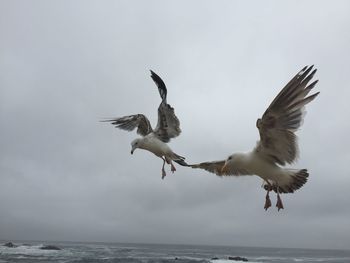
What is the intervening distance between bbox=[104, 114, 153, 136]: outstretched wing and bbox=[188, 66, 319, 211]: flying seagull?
189 inches

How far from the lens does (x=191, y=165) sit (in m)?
11.6

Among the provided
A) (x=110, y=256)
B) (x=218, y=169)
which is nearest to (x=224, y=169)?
(x=218, y=169)

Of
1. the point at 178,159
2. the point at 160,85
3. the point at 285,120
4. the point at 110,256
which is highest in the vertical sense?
the point at 110,256

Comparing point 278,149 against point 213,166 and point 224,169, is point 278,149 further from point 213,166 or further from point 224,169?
point 213,166

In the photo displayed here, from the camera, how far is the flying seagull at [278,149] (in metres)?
8.20

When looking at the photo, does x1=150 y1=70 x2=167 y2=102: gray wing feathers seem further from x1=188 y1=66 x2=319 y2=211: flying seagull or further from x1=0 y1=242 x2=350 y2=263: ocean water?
x1=0 y1=242 x2=350 y2=263: ocean water

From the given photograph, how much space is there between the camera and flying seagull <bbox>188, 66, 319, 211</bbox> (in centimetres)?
820

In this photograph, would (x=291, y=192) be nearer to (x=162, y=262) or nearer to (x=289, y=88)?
(x=289, y=88)

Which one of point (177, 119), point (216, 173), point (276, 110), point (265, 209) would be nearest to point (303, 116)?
point (276, 110)

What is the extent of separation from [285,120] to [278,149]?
0.91 metres

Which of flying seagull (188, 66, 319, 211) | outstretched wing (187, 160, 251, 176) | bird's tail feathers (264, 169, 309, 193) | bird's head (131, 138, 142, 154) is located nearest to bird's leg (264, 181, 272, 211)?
flying seagull (188, 66, 319, 211)

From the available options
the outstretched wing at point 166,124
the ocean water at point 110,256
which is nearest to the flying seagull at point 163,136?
the outstretched wing at point 166,124

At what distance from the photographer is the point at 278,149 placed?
9211mm

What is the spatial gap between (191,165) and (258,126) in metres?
3.14
